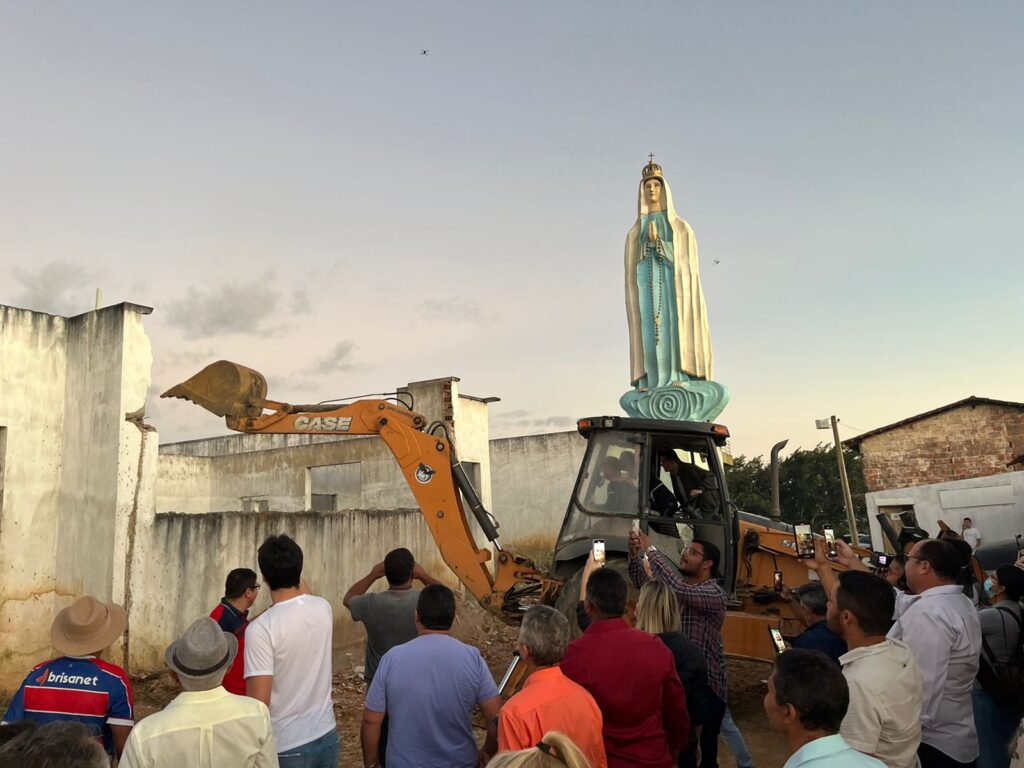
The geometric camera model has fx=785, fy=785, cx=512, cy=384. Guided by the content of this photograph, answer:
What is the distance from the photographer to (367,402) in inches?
313

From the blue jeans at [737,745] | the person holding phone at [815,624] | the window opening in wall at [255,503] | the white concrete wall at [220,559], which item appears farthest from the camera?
the window opening in wall at [255,503]

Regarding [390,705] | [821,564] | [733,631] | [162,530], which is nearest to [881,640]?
[821,564]

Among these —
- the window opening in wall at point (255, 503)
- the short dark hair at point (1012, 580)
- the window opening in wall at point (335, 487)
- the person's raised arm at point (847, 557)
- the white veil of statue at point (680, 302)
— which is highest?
the white veil of statue at point (680, 302)

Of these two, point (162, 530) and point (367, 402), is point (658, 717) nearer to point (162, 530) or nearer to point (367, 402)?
point (367, 402)

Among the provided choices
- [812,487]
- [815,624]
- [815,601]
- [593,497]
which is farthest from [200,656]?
[812,487]

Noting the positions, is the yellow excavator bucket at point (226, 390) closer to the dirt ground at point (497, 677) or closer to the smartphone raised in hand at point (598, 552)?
the dirt ground at point (497, 677)

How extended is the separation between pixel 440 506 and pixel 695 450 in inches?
99.7

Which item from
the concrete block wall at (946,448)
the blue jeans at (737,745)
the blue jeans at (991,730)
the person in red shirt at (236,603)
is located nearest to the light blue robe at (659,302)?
the blue jeans at (737,745)

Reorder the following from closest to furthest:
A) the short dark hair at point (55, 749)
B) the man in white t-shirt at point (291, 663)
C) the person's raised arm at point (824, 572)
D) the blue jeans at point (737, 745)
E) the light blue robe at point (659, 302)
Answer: the short dark hair at point (55, 749), the man in white t-shirt at point (291, 663), the person's raised arm at point (824, 572), the blue jeans at point (737, 745), the light blue robe at point (659, 302)

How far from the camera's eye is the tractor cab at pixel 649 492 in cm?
700

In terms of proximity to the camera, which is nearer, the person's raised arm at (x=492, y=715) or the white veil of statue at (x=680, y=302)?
the person's raised arm at (x=492, y=715)

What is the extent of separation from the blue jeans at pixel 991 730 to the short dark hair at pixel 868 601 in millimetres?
1430

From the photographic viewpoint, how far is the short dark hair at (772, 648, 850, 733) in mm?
2248

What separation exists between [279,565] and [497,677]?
6.51 meters
